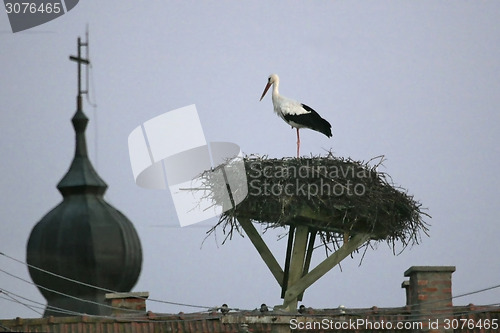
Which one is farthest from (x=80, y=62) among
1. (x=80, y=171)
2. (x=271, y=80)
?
(x=271, y=80)

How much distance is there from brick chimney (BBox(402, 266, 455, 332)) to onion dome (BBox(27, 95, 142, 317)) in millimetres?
23913

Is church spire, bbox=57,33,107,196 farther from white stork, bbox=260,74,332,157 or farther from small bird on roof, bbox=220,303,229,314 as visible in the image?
small bird on roof, bbox=220,303,229,314

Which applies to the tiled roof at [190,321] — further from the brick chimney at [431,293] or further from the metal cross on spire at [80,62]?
the metal cross on spire at [80,62]

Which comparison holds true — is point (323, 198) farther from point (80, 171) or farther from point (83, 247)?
point (80, 171)

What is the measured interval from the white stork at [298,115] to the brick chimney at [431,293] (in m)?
3.36

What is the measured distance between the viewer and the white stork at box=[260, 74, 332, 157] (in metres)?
17.7

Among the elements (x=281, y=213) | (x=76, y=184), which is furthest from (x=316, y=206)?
(x=76, y=184)

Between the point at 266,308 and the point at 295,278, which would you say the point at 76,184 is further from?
the point at 266,308

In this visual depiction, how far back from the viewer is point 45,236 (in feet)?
131

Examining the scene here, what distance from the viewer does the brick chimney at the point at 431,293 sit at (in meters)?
14.6

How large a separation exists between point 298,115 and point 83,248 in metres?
22.4

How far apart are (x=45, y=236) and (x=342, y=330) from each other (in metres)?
26.2

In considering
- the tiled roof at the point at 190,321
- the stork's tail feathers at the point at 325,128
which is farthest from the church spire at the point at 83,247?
the tiled roof at the point at 190,321

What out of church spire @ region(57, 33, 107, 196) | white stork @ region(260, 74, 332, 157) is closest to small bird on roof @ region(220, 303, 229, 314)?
white stork @ region(260, 74, 332, 157)
